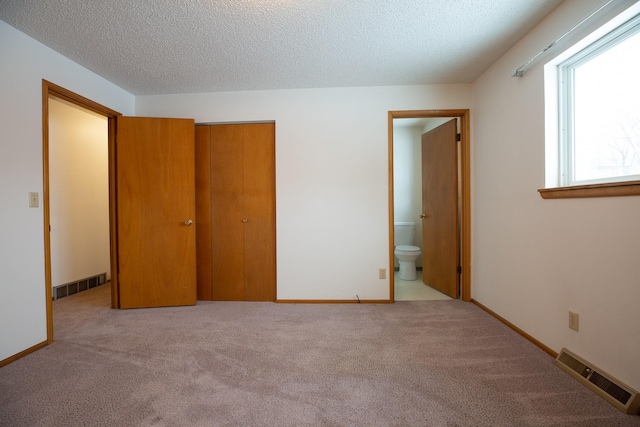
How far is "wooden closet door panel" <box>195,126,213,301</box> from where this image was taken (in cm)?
293

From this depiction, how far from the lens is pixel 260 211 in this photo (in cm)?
291

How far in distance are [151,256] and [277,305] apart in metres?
1.37

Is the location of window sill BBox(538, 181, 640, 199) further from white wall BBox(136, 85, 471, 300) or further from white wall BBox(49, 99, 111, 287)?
white wall BBox(49, 99, 111, 287)

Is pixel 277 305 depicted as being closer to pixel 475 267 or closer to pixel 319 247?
pixel 319 247

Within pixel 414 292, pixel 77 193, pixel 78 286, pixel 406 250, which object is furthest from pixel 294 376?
pixel 77 193

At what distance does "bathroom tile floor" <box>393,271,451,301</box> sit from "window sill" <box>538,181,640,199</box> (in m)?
1.59

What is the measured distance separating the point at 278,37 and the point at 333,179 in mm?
1350

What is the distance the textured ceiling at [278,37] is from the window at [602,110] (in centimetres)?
45

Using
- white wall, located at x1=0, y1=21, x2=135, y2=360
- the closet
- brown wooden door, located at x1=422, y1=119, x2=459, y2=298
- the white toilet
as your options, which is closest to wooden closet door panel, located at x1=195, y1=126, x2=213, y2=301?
the closet

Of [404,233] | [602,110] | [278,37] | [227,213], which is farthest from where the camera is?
[404,233]

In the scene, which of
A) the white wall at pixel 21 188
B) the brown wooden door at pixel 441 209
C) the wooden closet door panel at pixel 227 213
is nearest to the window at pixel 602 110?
the brown wooden door at pixel 441 209

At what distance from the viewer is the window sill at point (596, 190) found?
4.14 feet

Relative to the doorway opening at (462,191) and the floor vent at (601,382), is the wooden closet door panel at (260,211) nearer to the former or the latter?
the doorway opening at (462,191)

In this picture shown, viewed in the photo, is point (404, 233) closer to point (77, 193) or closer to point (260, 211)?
point (260, 211)
